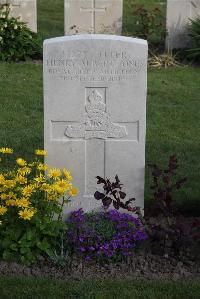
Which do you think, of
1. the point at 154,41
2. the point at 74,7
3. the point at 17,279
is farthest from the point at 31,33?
the point at 17,279

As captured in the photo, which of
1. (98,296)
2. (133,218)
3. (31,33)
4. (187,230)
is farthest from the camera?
(31,33)

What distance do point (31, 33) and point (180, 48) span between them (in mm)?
2586

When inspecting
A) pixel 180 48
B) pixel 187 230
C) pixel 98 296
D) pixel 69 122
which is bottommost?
pixel 98 296

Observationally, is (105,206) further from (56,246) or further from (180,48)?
(180,48)

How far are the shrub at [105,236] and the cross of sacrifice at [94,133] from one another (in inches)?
12.9

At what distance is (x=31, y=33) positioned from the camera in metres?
12.5

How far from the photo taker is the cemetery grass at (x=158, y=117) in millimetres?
7473

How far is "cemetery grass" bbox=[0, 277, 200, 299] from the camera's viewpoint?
4.97m

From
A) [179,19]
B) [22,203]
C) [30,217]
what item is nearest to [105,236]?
[30,217]

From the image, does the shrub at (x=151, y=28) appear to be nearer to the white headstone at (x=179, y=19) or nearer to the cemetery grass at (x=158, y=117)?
the white headstone at (x=179, y=19)

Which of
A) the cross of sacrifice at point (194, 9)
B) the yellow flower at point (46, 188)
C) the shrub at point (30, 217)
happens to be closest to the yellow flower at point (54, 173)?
the shrub at point (30, 217)

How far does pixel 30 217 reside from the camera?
5.25 meters

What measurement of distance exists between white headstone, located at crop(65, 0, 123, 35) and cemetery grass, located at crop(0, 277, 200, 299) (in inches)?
324

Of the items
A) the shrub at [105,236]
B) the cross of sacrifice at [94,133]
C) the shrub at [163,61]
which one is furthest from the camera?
the shrub at [163,61]
